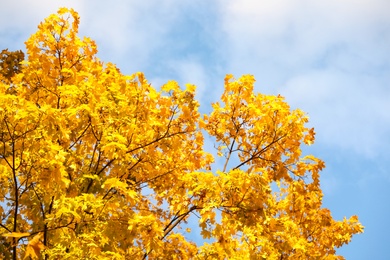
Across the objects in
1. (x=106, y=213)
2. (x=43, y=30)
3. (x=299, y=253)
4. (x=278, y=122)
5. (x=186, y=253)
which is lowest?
(x=106, y=213)

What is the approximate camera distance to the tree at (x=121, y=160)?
6.20 meters

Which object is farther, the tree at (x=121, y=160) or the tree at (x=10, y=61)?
the tree at (x=10, y=61)

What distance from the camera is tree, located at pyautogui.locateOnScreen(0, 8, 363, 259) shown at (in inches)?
244

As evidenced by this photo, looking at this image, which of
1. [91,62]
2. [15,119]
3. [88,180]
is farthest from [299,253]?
[15,119]

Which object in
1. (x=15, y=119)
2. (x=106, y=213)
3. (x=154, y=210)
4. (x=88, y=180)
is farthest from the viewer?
(x=154, y=210)

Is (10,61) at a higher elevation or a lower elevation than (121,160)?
higher

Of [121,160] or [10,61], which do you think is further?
[10,61]

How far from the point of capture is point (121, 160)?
7125mm

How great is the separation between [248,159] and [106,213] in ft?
10.8

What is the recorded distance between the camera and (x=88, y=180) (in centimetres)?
A: 755

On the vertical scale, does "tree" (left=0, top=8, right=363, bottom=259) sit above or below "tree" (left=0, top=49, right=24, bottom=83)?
below

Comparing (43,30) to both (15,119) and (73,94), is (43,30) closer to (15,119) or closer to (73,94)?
(73,94)

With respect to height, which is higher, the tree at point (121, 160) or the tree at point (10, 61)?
the tree at point (10, 61)

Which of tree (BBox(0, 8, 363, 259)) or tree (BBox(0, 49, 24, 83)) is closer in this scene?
tree (BBox(0, 8, 363, 259))
